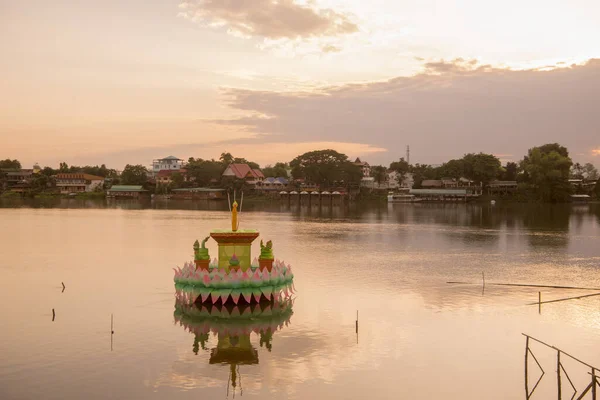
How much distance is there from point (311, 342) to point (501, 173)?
598 feet

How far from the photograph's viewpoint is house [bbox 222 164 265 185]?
192 meters

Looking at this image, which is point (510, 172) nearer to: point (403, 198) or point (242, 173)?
point (403, 198)

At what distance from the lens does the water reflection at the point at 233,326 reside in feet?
67.6

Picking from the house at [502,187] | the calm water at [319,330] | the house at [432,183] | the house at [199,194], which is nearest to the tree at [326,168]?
the house at [432,183]

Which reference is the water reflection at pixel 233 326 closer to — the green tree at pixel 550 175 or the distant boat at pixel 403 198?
the green tree at pixel 550 175

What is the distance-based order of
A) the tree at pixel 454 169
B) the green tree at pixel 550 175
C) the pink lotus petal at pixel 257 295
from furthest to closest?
the tree at pixel 454 169 → the green tree at pixel 550 175 → the pink lotus petal at pixel 257 295

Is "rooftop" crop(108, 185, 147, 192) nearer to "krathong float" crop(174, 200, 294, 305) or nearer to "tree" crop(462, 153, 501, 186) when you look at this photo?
"tree" crop(462, 153, 501, 186)

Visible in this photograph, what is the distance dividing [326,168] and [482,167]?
158 feet

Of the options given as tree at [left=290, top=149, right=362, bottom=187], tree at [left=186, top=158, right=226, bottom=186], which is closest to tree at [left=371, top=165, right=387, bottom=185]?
tree at [left=290, top=149, right=362, bottom=187]

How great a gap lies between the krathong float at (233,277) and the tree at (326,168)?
504 feet

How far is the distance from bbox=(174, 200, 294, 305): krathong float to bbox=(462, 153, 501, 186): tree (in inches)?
6284

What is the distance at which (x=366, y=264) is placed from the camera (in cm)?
4550

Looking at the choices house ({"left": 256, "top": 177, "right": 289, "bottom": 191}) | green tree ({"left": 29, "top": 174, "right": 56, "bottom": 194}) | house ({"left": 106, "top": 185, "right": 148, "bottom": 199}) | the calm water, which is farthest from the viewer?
house ({"left": 256, "top": 177, "right": 289, "bottom": 191})

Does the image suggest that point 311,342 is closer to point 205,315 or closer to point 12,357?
point 205,315
